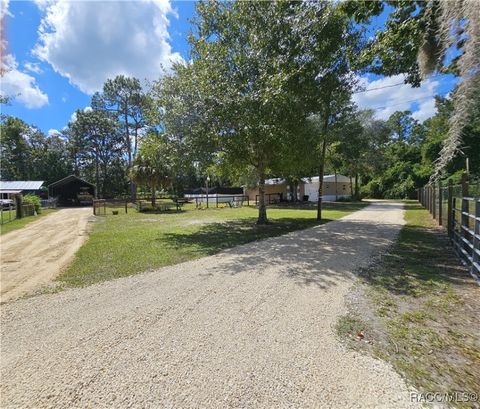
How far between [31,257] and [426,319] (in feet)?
27.8

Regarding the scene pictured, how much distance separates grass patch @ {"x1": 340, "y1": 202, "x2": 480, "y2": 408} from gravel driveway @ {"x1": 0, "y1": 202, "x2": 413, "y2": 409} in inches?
12.7

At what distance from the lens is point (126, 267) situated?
19.6ft

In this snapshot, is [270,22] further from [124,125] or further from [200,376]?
[124,125]

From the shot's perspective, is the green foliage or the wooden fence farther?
the green foliage

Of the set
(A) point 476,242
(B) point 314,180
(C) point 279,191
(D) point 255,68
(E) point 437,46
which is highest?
(D) point 255,68

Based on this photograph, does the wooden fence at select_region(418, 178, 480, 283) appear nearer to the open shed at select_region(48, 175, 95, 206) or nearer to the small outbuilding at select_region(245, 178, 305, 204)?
the small outbuilding at select_region(245, 178, 305, 204)

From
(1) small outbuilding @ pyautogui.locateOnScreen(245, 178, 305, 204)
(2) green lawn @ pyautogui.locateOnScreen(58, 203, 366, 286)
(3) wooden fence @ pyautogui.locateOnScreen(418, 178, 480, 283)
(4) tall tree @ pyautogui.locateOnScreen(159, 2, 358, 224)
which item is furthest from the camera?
(1) small outbuilding @ pyautogui.locateOnScreen(245, 178, 305, 204)

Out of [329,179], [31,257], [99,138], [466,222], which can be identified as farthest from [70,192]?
[466,222]

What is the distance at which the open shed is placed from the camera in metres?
35.1

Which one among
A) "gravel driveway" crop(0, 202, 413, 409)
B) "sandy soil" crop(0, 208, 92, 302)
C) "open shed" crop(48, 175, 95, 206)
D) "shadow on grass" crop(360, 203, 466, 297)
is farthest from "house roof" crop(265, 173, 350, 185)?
"gravel driveway" crop(0, 202, 413, 409)

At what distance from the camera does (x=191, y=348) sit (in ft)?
9.41

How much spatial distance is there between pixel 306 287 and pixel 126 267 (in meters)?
3.70

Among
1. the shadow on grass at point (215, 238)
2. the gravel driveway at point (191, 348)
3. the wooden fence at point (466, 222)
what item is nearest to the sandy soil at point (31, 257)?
the gravel driveway at point (191, 348)

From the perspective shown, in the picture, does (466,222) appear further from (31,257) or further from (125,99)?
(125,99)
